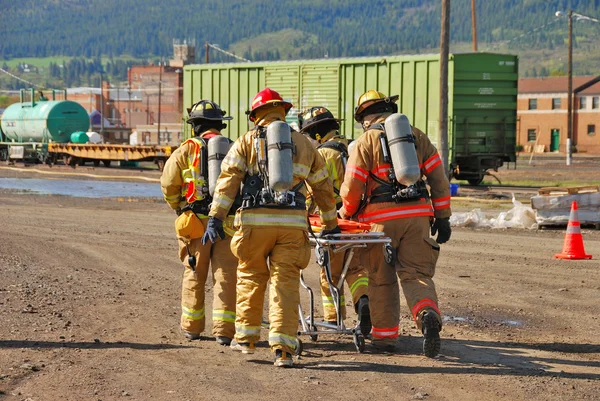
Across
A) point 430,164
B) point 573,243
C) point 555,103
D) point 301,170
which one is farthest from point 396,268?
point 555,103

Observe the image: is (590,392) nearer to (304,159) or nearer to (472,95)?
(304,159)

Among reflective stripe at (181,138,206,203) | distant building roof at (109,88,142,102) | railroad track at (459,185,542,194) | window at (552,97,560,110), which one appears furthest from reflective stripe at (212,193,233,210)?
distant building roof at (109,88,142,102)

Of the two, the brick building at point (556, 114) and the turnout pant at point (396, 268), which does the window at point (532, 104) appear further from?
the turnout pant at point (396, 268)

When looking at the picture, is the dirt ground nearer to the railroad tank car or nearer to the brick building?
the railroad tank car

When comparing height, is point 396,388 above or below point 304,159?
below

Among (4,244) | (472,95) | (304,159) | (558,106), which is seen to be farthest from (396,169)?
(558,106)

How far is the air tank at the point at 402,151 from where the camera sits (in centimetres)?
798

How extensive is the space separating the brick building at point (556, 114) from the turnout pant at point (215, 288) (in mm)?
78350

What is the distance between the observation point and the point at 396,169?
802cm

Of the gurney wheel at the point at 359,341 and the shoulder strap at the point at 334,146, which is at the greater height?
the shoulder strap at the point at 334,146

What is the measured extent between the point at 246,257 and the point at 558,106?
85.5 m

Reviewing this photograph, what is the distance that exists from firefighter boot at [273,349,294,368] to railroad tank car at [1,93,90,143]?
39.6m

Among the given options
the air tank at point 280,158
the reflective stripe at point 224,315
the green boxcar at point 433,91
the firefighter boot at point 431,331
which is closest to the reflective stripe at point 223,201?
the air tank at point 280,158

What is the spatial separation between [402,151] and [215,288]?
6.53ft
